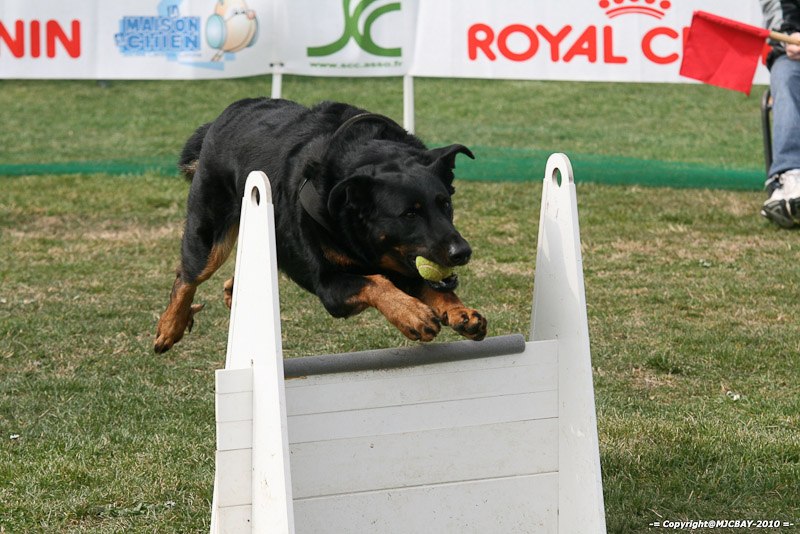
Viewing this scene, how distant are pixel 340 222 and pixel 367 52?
5409 mm

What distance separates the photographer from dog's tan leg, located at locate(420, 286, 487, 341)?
2.58 m

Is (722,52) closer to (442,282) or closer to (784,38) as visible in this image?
(784,38)

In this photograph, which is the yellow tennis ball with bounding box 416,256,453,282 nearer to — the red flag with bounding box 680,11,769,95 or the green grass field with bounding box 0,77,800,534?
the green grass field with bounding box 0,77,800,534

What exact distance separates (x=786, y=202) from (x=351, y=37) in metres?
3.69

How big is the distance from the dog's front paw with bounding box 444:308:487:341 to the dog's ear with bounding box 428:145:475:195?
0.45 meters

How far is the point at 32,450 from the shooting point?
3.55 m

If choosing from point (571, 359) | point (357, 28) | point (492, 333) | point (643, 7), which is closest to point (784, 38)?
point (643, 7)

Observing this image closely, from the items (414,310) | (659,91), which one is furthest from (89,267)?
(659,91)

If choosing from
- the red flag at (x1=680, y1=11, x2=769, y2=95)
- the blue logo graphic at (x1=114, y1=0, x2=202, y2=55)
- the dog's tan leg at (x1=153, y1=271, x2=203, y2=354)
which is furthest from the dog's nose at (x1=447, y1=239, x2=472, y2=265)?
the blue logo graphic at (x1=114, y1=0, x2=202, y2=55)

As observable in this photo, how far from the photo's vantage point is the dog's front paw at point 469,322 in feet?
8.45

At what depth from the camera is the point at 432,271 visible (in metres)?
2.66

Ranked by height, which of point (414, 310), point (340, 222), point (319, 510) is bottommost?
point (319, 510)

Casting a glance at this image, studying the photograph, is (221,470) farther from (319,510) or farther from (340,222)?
(340,222)

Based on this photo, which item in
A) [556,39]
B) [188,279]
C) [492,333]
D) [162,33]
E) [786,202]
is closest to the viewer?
[188,279]
